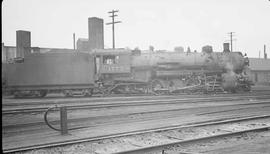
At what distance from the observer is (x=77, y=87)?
754 inches

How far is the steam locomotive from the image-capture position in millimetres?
19156

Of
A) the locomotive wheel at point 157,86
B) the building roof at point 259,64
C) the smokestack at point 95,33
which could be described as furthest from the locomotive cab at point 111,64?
the building roof at point 259,64

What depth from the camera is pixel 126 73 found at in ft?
68.3

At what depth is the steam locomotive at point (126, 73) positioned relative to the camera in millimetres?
19156

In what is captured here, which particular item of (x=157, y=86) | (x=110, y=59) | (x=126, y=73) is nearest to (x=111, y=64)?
(x=110, y=59)

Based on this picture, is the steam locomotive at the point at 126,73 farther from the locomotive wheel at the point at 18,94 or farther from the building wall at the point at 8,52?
the building wall at the point at 8,52

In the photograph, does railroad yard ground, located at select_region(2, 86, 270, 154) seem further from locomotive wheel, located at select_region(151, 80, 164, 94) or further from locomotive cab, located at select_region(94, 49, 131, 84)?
locomotive cab, located at select_region(94, 49, 131, 84)

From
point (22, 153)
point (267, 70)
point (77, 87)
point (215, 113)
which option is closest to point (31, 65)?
point (77, 87)

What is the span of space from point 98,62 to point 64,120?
535 inches

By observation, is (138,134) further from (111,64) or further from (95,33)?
(95,33)

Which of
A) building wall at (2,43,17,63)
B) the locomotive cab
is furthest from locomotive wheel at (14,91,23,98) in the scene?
building wall at (2,43,17,63)

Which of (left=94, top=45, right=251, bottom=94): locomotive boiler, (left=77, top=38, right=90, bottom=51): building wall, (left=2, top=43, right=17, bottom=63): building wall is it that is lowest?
(left=94, top=45, right=251, bottom=94): locomotive boiler

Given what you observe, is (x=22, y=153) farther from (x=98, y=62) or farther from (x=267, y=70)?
(x=267, y=70)

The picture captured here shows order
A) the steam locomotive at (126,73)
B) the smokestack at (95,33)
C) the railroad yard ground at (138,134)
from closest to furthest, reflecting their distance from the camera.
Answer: the railroad yard ground at (138,134), the steam locomotive at (126,73), the smokestack at (95,33)
